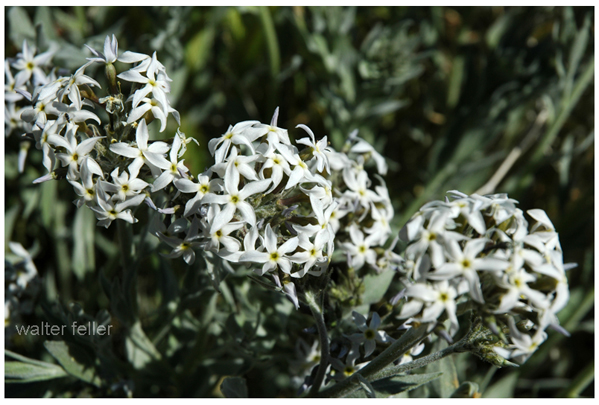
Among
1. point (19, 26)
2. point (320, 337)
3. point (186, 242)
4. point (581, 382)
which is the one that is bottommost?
point (581, 382)

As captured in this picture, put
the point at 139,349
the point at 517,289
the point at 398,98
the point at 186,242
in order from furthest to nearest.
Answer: the point at 398,98, the point at 139,349, the point at 186,242, the point at 517,289

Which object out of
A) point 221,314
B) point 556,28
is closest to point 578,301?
point 556,28

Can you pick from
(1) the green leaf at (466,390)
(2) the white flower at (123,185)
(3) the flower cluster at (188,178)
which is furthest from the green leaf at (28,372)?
(1) the green leaf at (466,390)

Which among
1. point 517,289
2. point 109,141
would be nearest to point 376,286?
point 517,289

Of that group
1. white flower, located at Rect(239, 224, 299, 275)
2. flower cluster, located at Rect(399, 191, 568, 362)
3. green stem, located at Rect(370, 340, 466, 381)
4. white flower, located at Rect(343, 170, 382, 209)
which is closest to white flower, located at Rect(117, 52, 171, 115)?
white flower, located at Rect(239, 224, 299, 275)

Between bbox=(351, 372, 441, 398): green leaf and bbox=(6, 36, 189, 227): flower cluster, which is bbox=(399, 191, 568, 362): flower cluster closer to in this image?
bbox=(351, 372, 441, 398): green leaf

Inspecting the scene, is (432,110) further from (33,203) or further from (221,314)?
(33,203)

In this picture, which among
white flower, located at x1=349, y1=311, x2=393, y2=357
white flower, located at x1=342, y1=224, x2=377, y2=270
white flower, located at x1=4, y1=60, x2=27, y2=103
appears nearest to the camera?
white flower, located at x1=349, y1=311, x2=393, y2=357

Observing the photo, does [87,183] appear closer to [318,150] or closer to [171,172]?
[171,172]
